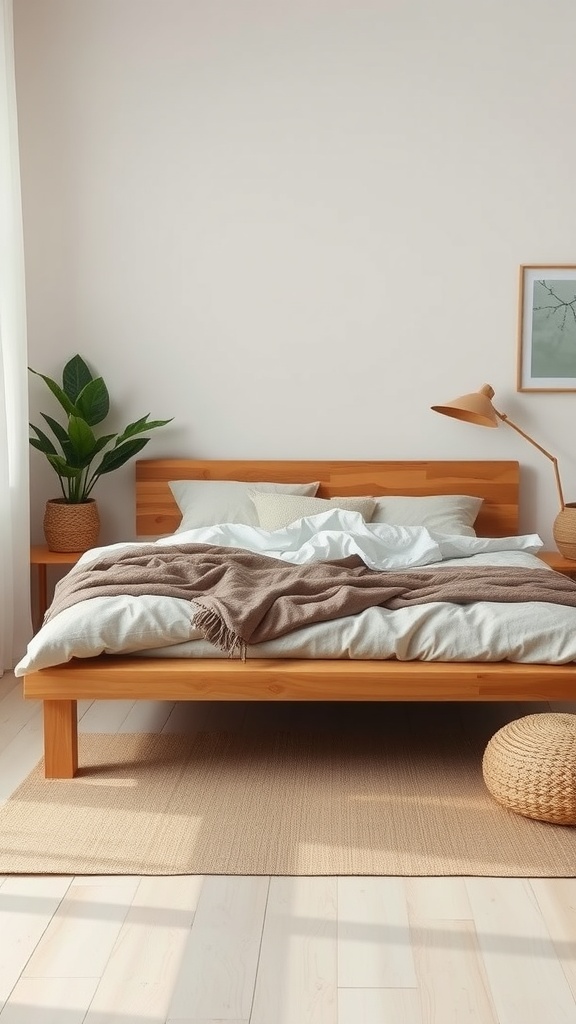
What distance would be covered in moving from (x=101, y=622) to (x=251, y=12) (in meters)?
2.98

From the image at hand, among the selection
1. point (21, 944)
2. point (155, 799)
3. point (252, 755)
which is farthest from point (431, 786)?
point (21, 944)

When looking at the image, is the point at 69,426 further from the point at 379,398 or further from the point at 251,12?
the point at 251,12

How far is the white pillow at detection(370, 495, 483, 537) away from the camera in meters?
4.47

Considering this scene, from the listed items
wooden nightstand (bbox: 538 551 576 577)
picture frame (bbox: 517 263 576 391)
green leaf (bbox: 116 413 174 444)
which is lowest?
wooden nightstand (bbox: 538 551 576 577)

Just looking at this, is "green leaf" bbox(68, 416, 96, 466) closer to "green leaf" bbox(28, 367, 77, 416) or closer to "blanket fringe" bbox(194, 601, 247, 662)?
"green leaf" bbox(28, 367, 77, 416)

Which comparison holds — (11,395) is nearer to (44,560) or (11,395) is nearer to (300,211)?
(44,560)

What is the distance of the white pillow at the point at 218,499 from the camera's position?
14.9ft

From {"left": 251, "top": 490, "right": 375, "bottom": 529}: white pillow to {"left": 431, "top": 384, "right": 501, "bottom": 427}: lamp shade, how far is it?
52cm

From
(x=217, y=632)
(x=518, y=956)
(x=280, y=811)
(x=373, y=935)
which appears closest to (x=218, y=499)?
(x=217, y=632)

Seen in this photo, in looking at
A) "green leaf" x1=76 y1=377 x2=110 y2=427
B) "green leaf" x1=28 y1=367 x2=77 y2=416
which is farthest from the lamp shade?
"green leaf" x1=28 y1=367 x2=77 y2=416

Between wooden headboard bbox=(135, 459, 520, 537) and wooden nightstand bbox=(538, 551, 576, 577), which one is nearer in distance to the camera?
Result: wooden nightstand bbox=(538, 551, 576, 577)

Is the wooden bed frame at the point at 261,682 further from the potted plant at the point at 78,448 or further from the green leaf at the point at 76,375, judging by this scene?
the green leaf at the point at 76,375

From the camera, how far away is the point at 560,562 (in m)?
4.50

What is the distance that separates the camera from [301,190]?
15.6ft
